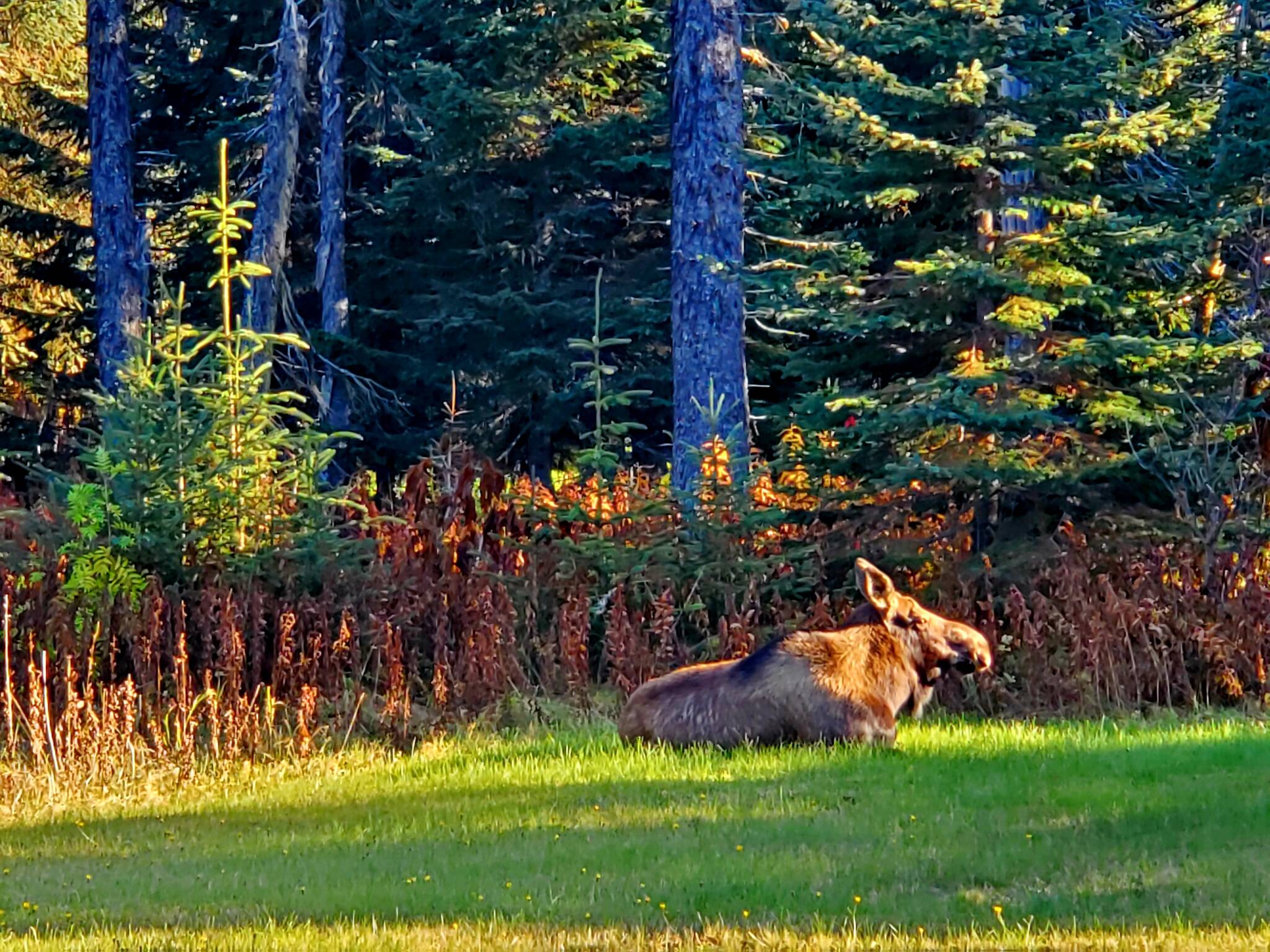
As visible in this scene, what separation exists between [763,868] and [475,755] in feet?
12.8

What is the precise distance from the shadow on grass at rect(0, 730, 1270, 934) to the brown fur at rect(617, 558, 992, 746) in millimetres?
318

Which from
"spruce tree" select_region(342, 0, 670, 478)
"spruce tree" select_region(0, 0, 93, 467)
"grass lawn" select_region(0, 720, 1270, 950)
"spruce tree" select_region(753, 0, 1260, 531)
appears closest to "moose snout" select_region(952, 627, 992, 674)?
"grass lawn" select_region(0, 720, 1270, 950)

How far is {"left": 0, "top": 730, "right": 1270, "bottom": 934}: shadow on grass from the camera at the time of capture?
6.96 meters

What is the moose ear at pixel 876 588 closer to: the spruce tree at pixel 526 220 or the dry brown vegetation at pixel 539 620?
the dry brown vegetation at pixel 539 620

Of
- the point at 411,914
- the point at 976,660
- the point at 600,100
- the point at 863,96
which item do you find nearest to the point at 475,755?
the point at 976,660

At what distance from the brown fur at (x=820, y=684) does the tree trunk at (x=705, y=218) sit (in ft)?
23.6

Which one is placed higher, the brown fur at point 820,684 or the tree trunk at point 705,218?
the tree trunk at point 705,218

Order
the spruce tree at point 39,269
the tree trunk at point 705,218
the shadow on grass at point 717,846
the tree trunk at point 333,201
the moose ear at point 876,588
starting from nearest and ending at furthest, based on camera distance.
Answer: the shadow on grass at point 717,846
the moose ear at point 876,588
the tree trunk at point 705,218
the tree trunk at point 333,201
the spruce tree at point 39,269

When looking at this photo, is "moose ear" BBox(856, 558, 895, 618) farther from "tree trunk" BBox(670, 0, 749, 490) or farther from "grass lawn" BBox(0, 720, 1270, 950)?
"tree trunk" BBox(670, 0, 749, 490)

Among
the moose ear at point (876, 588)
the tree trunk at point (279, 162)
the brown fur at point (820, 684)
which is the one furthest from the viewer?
the tree trunk at point (279, 162)

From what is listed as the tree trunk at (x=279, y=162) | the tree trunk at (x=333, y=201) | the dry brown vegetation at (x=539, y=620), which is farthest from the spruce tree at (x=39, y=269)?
the dry brown vegetation at (x=539, y=620)

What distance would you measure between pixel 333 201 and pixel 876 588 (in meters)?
18.8

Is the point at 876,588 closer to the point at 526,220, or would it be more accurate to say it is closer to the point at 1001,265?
the point at 1001,265

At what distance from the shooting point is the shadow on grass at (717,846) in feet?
22.9
